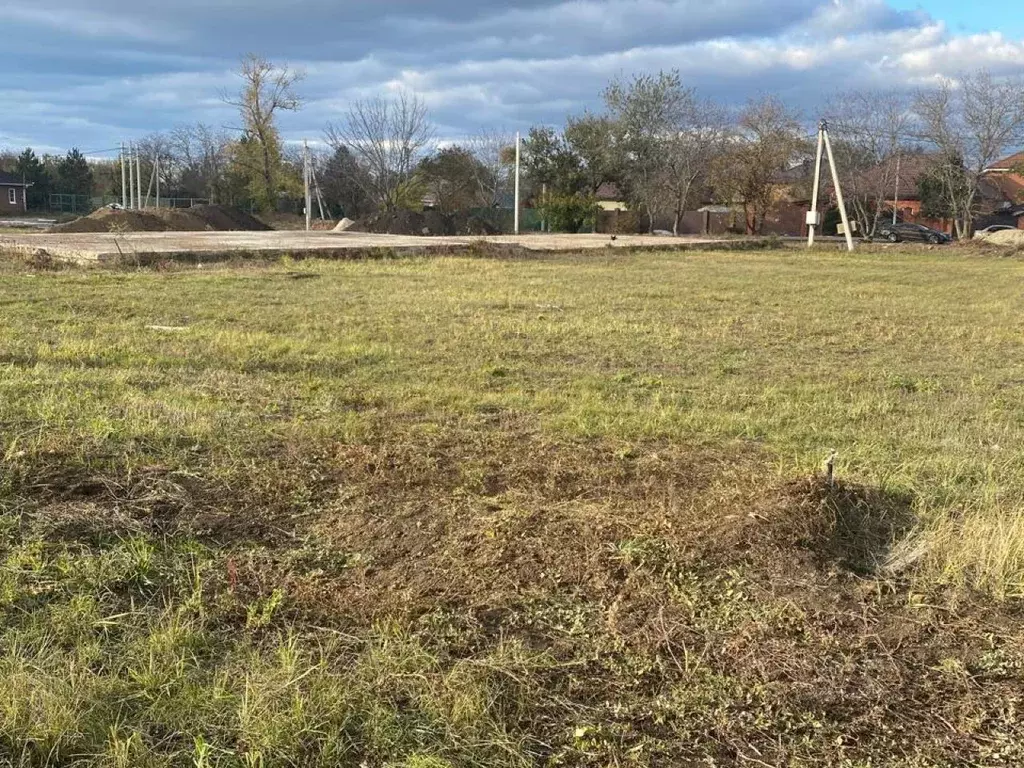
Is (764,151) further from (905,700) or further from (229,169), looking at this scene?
(905,700)

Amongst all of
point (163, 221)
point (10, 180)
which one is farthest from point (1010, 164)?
point (10, 180)

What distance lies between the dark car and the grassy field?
3848cm

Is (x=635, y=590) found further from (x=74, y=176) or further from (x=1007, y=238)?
(x=74, y=176)

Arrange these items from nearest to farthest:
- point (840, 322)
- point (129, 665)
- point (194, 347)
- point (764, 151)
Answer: point (129, 665)
point (194, 347)
point (840, 322)
point (764, 151)

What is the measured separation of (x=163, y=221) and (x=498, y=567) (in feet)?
108

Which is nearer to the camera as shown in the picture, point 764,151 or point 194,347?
point 194,347

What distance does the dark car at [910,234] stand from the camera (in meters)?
40.8

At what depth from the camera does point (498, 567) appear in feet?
9.73

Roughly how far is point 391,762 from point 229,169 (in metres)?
55.3

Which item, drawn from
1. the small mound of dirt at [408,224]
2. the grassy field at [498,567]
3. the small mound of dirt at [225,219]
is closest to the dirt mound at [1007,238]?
the small mound of dirt at [408,224]

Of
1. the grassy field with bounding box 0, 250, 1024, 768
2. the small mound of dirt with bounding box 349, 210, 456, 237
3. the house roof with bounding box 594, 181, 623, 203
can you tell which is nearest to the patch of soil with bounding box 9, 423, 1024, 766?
the grassy field with bounding box 0, 250, 1024, 768

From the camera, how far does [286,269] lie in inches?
632

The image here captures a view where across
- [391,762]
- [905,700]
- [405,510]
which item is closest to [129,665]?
[391,762]

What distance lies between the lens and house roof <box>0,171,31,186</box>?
58.2 meters
